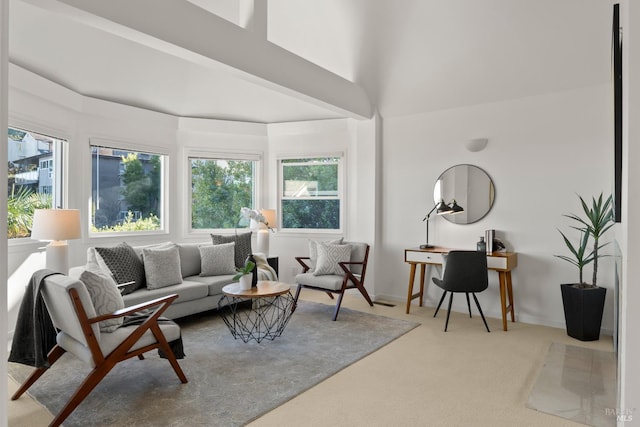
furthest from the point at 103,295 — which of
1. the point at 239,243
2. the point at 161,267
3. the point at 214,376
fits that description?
the point at 239,243

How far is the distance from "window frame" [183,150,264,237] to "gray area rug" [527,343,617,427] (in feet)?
14.6

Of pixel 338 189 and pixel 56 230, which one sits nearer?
pixel 56 230

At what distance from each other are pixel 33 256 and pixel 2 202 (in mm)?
2681

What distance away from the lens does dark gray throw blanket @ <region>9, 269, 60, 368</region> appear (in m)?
→ 2.55

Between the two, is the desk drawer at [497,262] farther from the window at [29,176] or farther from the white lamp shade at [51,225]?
the window at [29,176]

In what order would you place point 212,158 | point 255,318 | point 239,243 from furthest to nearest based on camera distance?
point 212,158 → point 239,243 → point 255,318

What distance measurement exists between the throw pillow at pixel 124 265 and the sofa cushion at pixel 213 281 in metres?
0.57

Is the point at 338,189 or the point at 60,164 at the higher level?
the point at 60,164

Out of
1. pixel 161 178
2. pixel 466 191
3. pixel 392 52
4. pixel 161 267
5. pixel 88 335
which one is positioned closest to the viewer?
pixel 88 335

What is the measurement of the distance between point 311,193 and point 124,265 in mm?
2947

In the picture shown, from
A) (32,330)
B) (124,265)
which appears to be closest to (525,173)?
(124,265)

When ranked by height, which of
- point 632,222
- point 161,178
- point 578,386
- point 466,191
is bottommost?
point 578,386

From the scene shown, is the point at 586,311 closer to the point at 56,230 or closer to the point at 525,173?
the point at 525,173

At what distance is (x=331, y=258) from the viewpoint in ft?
15.7
